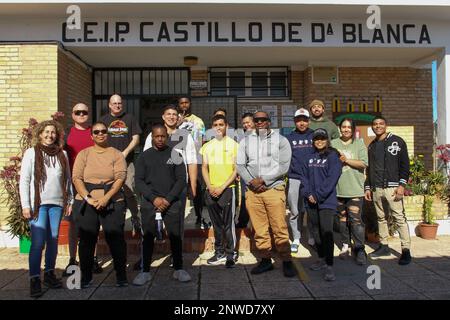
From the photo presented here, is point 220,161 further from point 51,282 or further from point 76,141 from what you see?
point 51,282

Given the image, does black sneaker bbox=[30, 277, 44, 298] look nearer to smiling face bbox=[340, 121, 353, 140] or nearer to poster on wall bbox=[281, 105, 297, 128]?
smiling face bbox=[340, 121, 353, 140]

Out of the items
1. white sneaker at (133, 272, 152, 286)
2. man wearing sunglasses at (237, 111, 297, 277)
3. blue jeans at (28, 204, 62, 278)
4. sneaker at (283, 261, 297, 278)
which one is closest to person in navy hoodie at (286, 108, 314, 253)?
man wearing sunglasses at (237, 111, 297, 277)

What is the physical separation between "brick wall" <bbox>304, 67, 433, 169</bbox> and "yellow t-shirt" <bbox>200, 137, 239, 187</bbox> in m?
4.29

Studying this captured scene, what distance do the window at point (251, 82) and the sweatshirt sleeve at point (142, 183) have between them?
4860 millimetres

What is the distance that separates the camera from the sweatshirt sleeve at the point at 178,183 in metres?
4.27

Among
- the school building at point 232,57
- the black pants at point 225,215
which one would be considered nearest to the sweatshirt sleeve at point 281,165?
the black pants at point 225,215

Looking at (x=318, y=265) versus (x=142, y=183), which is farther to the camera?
(x=318, y=265)

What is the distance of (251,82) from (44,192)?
19.2ft

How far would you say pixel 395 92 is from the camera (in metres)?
8.61

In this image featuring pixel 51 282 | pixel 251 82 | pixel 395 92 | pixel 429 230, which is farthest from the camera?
pixel 251 82

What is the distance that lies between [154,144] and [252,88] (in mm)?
4991

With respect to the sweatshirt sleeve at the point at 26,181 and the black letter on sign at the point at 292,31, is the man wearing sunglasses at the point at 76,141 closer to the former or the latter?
the sweatshirt sleeve at the point at 26,181

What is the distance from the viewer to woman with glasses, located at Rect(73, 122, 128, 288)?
4074mm

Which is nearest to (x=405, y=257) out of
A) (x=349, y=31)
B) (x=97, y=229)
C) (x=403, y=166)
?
(x=403, y=166)
